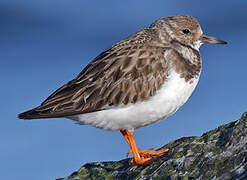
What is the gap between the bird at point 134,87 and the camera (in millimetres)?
7691

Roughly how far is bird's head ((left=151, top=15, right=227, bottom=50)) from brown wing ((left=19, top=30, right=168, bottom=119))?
0.49 m

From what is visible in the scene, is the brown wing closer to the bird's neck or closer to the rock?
the bird's neck

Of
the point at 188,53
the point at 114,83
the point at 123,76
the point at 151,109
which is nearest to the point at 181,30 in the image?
the point at 188,53

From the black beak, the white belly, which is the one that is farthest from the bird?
the black beak

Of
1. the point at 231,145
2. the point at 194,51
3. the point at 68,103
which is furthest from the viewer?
the point at 194,51

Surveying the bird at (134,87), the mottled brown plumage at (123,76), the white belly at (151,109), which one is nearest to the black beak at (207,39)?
the bird at (134,87)

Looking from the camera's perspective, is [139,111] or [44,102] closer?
[139,111]

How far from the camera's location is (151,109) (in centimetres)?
762

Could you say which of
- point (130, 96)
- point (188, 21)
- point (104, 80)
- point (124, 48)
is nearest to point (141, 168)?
point (130, 96)

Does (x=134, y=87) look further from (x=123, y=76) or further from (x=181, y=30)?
(x=181, y=30)

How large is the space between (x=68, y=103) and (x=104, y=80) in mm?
944

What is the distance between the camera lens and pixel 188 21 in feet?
29.1

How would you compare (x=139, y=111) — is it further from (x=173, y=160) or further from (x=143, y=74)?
(x=173, y=160)

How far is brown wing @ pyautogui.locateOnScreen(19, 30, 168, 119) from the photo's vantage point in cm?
782
